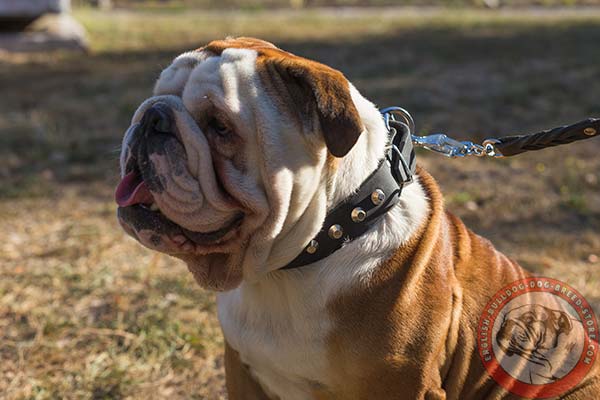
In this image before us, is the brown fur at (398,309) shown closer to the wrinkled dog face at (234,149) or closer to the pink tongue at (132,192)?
the wrinkled dog face at (234,149)

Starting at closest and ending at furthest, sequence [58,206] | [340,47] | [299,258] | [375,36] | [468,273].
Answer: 1. [299,258]
2. [468,273]
3. [58,206]
4. [340,47]
5. [375,36]

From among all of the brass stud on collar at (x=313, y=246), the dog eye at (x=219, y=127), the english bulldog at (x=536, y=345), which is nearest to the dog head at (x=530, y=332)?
the english bulldog at (x=536, y=345)

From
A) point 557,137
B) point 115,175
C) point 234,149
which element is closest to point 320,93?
point 234,149

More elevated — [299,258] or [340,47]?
[299,258]

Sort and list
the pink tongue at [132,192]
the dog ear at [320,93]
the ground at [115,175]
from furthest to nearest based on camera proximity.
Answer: the ground at [115,175] → the pink tongue at [132,192] → the dog ear at [320,93]

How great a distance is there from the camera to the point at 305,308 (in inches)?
96.3

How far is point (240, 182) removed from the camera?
2.27 metres

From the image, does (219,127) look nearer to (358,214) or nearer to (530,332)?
(358,214)

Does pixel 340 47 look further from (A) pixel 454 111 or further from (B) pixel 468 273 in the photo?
(B) pixel 468 273

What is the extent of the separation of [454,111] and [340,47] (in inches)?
120

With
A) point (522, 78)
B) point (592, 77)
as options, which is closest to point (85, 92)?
point (522, 78)

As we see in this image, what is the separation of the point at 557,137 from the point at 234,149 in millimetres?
1181

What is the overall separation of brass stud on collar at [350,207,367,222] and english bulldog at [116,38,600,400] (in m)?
0.05

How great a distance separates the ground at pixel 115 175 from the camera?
3701mm
